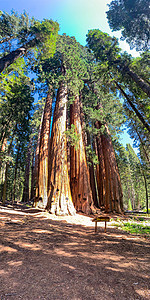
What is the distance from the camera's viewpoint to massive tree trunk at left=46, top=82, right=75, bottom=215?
7174 millimetres

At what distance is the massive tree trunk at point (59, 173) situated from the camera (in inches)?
282

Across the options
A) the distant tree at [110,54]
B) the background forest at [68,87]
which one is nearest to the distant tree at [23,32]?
the background forest at [68,87]

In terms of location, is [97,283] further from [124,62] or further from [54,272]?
[124,62]

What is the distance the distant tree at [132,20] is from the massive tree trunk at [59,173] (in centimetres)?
563

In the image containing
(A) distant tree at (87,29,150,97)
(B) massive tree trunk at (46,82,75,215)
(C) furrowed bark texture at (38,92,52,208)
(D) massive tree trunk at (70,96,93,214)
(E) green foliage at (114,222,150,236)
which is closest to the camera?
(E) green foliage at (114,222,150,236)

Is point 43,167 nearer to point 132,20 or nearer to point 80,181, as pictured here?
point 80,181

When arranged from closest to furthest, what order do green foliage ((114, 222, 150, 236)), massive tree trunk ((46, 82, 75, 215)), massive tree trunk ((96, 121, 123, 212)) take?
green foliage ((114, 222, 150, 236)) < massive tree trunk ((46, 82, 75, 215)) < massive tree trunk ((96, 121, 123, 212))

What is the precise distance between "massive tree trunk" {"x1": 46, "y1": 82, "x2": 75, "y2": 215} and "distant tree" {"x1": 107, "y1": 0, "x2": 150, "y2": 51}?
18.5 feet

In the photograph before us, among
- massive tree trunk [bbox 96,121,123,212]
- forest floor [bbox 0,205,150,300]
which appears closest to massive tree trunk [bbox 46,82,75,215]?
forest floor [bbox 0,205,150,300]

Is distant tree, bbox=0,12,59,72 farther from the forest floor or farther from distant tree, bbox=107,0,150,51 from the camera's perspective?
the forest floor

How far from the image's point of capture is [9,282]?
5.46 ft

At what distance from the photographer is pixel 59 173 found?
7.88 meters

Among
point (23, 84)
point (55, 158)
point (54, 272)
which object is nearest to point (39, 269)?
point (54, 272)

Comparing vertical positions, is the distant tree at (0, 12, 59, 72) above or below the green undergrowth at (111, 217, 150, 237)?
above
